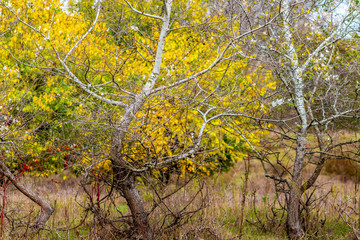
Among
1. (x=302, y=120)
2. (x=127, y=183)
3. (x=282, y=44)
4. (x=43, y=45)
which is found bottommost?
(x=127, y=183)

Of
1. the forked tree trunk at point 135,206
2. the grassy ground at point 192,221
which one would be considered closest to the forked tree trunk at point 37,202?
the grassy ground at point 192,221

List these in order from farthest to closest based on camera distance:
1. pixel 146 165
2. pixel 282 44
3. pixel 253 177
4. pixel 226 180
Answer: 1. pixel 253 177
2. pixel 226 180
3. pixel 282 44
4. pixel 146 165

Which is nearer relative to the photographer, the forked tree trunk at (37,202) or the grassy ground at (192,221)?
the forked tree trunk at (37,202)

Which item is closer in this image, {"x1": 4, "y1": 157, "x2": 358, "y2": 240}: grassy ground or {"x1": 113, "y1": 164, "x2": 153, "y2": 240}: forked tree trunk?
{"x1": 113, "y1": 164, "x2": 153, "y2": 240}: forked tree trunk

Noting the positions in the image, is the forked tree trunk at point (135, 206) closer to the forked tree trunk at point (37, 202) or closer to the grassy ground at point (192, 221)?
the grassy ground at point (192, 221)

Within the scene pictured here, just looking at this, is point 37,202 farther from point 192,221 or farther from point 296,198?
point 296,198

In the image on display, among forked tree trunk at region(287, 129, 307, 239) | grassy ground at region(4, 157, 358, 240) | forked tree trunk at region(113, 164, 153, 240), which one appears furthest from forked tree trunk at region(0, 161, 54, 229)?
forked tree trunk at region(287, 129, 307, 239)

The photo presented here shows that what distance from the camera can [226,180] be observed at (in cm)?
1304

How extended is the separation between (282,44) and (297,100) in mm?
858

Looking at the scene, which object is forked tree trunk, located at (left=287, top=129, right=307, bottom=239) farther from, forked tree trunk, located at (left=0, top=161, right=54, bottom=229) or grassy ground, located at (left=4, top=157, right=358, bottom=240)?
forked tree trunk, located at (left=0, top=161, right=54, bottom=229)

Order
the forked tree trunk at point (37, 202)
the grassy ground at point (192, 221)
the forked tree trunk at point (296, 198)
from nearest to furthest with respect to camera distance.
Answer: the forked tree trunk at point (37, 202), the grassy ground at point (192, 221), the forked tree trunk at point (296, 198)

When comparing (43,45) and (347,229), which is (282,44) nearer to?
(347,229)

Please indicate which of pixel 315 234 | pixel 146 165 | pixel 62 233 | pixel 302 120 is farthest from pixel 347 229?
pixel 62 233

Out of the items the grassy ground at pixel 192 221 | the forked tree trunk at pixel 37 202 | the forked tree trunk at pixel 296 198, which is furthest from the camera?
the forked tree trunk at pixel 296 198
